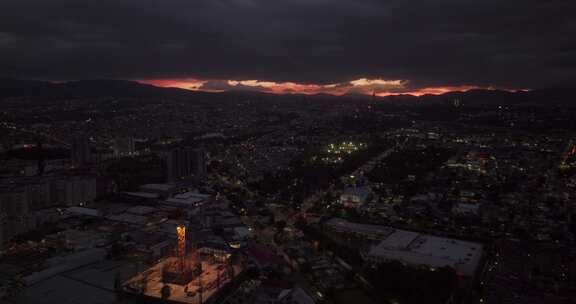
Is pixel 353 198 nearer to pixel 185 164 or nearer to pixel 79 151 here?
pixel 185 164

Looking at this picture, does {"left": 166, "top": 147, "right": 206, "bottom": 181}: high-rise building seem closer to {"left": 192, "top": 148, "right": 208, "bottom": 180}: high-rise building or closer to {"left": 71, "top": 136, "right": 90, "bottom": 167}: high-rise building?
{"left": 192, "top": 148, "right": 208, "bottom": 180}: high-rise building

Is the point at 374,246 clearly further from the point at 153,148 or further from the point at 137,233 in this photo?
the point at 153,148

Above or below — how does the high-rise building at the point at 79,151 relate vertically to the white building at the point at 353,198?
above

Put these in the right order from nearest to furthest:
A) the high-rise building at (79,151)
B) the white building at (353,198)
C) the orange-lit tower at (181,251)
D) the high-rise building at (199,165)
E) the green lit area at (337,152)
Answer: the orange-lit tower at (181,251) < the white building at (353,198) < the high-rise building at (199,165) < the high-rise building at (79,151) < the green lit area at (337,152)

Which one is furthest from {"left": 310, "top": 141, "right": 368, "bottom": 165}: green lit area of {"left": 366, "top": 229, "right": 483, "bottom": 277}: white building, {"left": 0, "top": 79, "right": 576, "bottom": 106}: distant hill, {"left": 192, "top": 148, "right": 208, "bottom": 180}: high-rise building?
{"left": 0, "top": 79, "right": 576, "bottom": 106}: distant hill

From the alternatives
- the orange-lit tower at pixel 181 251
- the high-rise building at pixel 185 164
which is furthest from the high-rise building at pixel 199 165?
the orange-lit tower at pixel 181 251

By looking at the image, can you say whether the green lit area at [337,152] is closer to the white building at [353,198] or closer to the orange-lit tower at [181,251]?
the white building at [353,198]

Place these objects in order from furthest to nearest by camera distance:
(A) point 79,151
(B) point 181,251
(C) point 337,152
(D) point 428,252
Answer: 1. (C) point 337,152
2. (A) point 79,151
3. (D) point 428,252
4. (B) point 181,251

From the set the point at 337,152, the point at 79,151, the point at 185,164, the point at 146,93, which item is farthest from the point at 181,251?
the point at 146,93

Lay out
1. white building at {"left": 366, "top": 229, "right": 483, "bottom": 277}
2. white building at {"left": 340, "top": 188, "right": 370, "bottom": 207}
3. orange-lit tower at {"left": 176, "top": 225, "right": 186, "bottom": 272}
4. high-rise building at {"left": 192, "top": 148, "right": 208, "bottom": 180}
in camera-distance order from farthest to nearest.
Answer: high-rise building at {"left": 192, "top": 148, "right": 208, "bottom": 180} < white building at {"left": 340, "top": 188, "right": 370, "bottom": 207} < white building at {"left": 366, "top": 229, "right": 483, "bottom": 277} < orange-lit tower at {"left": 176, "top": 225, "right": 186, "bottom": 272}
